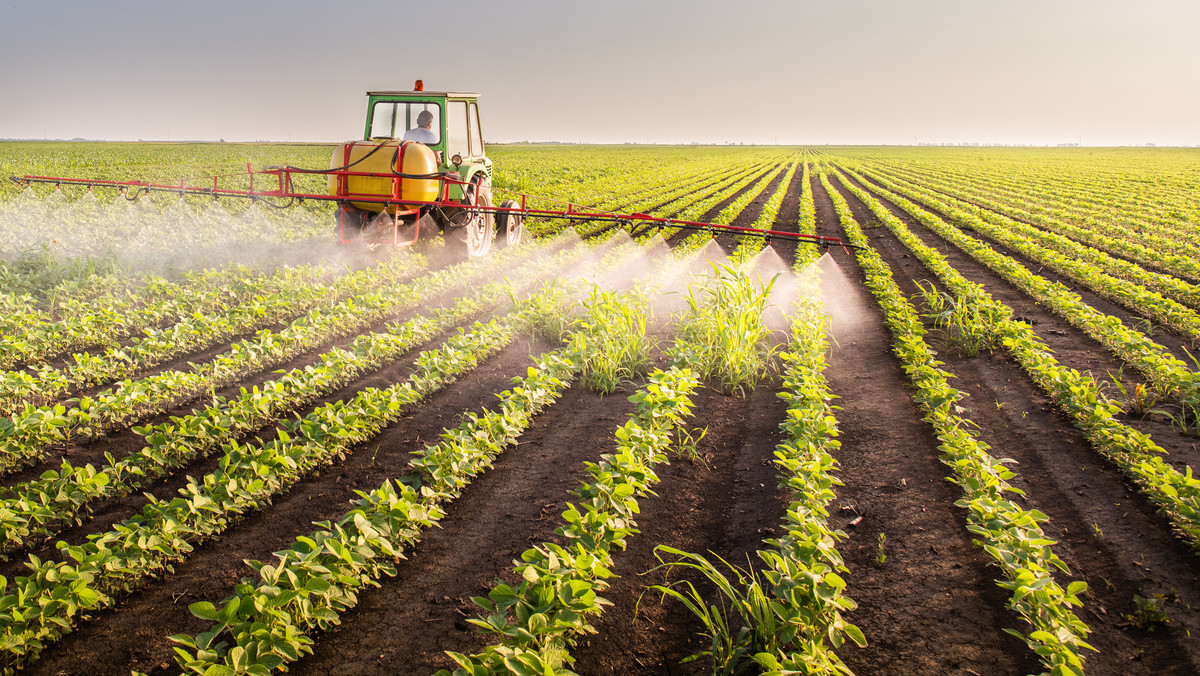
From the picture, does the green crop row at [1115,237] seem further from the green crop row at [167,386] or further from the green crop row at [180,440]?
the green crop row at [167,386]

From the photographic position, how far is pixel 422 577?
113 inches

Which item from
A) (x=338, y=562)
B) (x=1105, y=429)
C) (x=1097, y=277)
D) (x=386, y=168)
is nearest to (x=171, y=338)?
(x=386, y=168)

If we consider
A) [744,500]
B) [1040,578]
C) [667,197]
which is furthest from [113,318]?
[667,197]

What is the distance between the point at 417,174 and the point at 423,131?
1250 mm

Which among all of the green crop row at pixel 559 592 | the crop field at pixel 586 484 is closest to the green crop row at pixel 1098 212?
the crop field at pixel 586 484

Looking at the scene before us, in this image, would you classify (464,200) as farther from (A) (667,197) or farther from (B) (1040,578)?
(A) (667,197)

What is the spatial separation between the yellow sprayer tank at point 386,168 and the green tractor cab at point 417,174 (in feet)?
0.04

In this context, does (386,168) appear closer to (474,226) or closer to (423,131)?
(423,131)

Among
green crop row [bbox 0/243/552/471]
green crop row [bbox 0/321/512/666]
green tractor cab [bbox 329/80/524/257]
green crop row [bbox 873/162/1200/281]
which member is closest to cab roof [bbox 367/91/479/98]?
green tractor cab [bbox 329/80/524/257]

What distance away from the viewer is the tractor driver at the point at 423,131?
9.06m

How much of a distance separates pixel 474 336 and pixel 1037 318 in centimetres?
646

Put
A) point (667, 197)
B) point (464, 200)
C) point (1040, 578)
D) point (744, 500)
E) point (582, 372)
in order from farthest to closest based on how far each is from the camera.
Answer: point (667, 197) → point (464, 200) → point (582, 372) → point (744, 500) → point (1040, 578)

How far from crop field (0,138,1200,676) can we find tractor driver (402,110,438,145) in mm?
2324

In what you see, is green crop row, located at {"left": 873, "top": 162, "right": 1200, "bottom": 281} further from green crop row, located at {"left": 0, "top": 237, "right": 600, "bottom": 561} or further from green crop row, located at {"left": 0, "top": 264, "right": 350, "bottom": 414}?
green crop row, located at {"left": 0, "top": 264, "right": 350, "bottom": 414}
